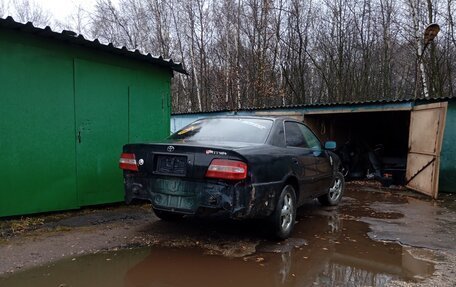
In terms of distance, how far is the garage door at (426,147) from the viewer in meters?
8.55

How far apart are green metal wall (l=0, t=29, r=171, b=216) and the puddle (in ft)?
6.96

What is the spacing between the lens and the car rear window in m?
4.93

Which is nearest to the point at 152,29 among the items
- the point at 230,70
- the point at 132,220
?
the point at 230,70

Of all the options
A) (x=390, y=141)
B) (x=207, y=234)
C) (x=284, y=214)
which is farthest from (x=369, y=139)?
(x=207, y=234)

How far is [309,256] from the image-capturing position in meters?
4.45

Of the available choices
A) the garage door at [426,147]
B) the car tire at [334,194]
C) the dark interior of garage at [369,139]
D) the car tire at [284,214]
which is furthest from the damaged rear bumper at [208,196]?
the dark interior of garage at [369,139]

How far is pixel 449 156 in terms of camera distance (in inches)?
392

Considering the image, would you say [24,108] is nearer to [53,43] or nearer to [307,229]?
[53,43]

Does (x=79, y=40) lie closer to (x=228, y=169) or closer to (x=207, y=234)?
(x=228, y=169)

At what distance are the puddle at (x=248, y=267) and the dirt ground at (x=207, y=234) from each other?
0.09 m

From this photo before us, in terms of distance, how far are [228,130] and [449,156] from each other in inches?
299

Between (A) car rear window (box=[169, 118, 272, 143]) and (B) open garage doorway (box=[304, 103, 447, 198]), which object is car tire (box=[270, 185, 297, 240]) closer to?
(A) car rear window (box=[169, 118, 272, 143])

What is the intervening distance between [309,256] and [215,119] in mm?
2327

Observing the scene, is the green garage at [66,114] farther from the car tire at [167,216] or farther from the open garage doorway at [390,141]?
the open garage doorway at [390,141]
